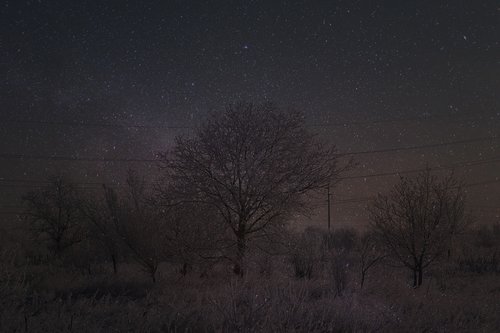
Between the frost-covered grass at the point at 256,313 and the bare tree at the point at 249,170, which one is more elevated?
the bare tree at the point at 249,170

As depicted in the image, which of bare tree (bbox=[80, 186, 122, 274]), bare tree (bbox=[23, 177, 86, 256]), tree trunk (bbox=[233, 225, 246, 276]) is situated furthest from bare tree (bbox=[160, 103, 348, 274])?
bare tree (bbox=[23, 177, 86, 256])

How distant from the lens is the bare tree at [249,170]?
1808 cm

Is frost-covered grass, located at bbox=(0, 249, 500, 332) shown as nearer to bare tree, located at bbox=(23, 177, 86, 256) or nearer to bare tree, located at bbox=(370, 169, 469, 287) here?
bare tree, located at bbox=(370, 169, 469, 287)

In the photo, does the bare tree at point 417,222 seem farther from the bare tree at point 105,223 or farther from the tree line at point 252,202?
the bare tree at point 105,223

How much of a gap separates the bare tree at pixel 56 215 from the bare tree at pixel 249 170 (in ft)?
70.9

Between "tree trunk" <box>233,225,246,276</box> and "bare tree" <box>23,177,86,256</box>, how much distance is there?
2186 centimetres

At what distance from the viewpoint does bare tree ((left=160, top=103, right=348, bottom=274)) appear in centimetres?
1808

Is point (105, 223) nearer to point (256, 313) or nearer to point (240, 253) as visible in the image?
point (240, 253)

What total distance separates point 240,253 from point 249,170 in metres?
3.53

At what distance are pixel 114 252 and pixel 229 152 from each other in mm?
11039

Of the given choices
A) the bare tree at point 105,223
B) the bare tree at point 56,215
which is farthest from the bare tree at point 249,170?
the bare tree at point 56,215

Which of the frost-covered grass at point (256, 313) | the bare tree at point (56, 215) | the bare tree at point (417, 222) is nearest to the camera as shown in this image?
the frost-covered grass at point (256, 313)

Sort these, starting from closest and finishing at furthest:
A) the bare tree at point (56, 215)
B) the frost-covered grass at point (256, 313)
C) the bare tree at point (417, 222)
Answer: the frost-covered grass at point (256, 313) → the bare tree at point (417, 222) → the bare tree at point (56, 215)

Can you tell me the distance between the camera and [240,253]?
59.0 feet
